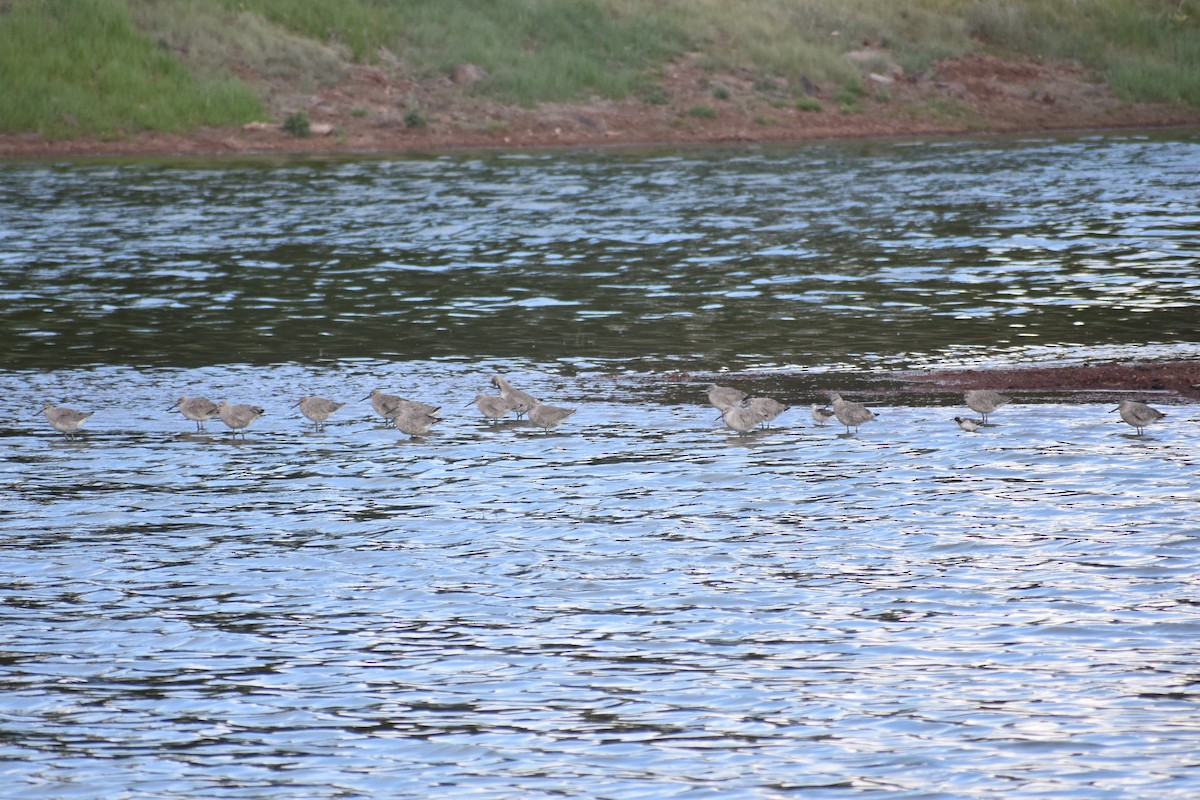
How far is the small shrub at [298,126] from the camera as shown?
195ft

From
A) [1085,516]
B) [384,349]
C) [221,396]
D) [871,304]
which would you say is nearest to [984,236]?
[871,304]

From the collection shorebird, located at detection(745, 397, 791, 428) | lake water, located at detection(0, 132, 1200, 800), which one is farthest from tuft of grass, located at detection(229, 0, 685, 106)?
shorebird, located at detection(745, 397, 791, 428)

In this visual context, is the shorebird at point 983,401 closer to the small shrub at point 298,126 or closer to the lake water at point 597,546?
the lake water at point 597,546

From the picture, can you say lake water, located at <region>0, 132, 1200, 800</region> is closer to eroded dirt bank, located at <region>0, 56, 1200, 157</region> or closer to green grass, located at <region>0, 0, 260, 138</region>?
eroded dirt bank, located at <region>0, 56, 1200, 157</region>

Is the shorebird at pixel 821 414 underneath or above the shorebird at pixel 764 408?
underneath

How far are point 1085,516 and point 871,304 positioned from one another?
13845 mm

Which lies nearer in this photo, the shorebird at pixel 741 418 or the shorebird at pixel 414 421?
the shorebird at pixel 741 418

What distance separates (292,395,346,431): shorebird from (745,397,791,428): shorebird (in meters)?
4.69

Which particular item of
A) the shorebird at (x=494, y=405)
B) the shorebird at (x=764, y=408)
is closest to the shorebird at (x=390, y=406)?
the shorebird at (x=494, y=405)

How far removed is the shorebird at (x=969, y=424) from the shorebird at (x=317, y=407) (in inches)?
273

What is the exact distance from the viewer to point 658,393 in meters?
21.0

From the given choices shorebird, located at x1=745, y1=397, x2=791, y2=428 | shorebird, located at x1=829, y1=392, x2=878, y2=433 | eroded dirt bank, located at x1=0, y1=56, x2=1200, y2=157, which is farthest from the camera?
eroded dirt bank, located at x1=0, y1=56, x2=1200, y2=157

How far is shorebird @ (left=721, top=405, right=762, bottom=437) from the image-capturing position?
59.5 ft

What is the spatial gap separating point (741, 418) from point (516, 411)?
A: 288cm
